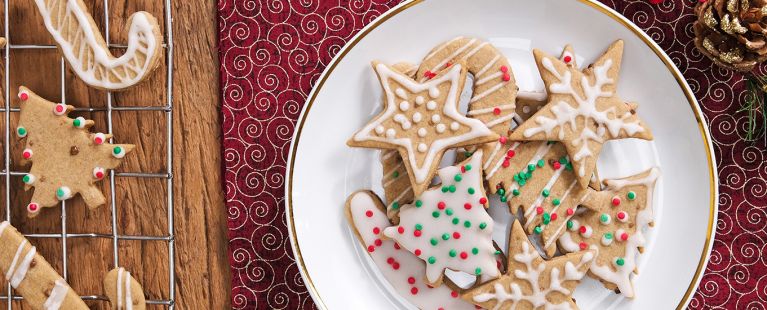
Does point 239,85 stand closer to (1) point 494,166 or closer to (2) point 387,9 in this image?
(2) point 387,9

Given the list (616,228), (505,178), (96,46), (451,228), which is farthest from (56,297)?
(616,228)

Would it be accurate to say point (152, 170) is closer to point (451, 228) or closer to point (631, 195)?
point (451, 228)

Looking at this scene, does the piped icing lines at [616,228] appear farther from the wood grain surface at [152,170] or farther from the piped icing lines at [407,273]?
the wood grain surface at [152,170]

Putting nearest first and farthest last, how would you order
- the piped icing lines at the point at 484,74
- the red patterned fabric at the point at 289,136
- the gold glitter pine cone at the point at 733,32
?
the gold glitter pine cone at the point at 733,32 → the piped icing lines at the point at 484,74 → the red patterned fabric at the point at 289,136

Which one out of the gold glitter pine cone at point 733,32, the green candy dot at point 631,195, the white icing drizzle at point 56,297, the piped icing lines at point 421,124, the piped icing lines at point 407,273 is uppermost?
the gold glitter pine cone at point 733,32

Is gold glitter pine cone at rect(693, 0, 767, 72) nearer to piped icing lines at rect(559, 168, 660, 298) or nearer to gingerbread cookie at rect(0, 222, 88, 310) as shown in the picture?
piped icing lines at rect(559, 168, 660, 298)

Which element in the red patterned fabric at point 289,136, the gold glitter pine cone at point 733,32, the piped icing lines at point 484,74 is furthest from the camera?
the red patterned fabric at point 289,136

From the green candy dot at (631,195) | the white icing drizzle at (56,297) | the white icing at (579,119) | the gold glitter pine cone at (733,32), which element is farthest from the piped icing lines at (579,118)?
the white icing drizzle at (56,297)

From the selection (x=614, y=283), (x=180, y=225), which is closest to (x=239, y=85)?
(x=180, y=225)
